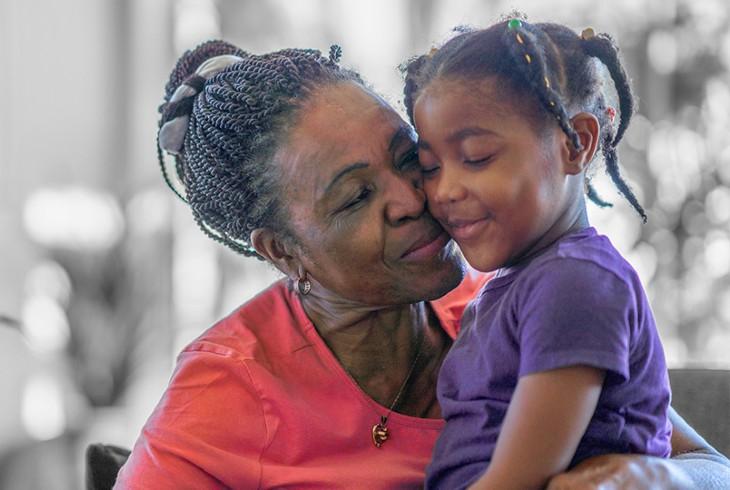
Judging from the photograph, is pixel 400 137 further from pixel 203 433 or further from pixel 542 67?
pixel 203 433

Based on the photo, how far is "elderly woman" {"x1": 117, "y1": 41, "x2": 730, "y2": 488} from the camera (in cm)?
168

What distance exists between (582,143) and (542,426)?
0.44m

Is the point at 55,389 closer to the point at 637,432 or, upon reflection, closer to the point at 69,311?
the point at 69,311

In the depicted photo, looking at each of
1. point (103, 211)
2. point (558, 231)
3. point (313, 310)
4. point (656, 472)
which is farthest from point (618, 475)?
point (103, 211)

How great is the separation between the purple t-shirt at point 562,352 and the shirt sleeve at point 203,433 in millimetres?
314

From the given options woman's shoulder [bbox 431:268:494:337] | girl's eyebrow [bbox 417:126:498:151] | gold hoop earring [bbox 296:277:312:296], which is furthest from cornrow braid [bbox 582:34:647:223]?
gold hoop earring [bbox 296:277:312:296]

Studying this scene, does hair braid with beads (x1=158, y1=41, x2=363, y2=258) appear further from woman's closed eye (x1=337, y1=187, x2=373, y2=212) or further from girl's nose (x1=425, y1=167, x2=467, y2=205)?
girl's nose (x1=425, y1=167, x2=467, y2=205)

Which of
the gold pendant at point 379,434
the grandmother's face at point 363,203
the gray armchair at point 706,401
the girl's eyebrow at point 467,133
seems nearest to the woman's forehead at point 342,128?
the grandmother's face at point 363,203

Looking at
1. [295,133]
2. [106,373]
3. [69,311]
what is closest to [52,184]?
[69,311]

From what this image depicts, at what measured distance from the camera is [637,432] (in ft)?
4.80

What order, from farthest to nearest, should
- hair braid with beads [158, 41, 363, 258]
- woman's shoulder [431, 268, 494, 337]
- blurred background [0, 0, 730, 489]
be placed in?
blurred background [0, 0, 730, 489] < woman's shoulder [431, 268, 494, 337] < hair braid with beads [158, 41, 363, 258]

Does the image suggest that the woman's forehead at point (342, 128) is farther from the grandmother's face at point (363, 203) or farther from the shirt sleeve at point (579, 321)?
the shirt sleeve at point (579, 321)

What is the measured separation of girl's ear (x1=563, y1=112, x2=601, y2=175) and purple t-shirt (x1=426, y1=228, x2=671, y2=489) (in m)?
0.10

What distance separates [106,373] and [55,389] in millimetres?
218
